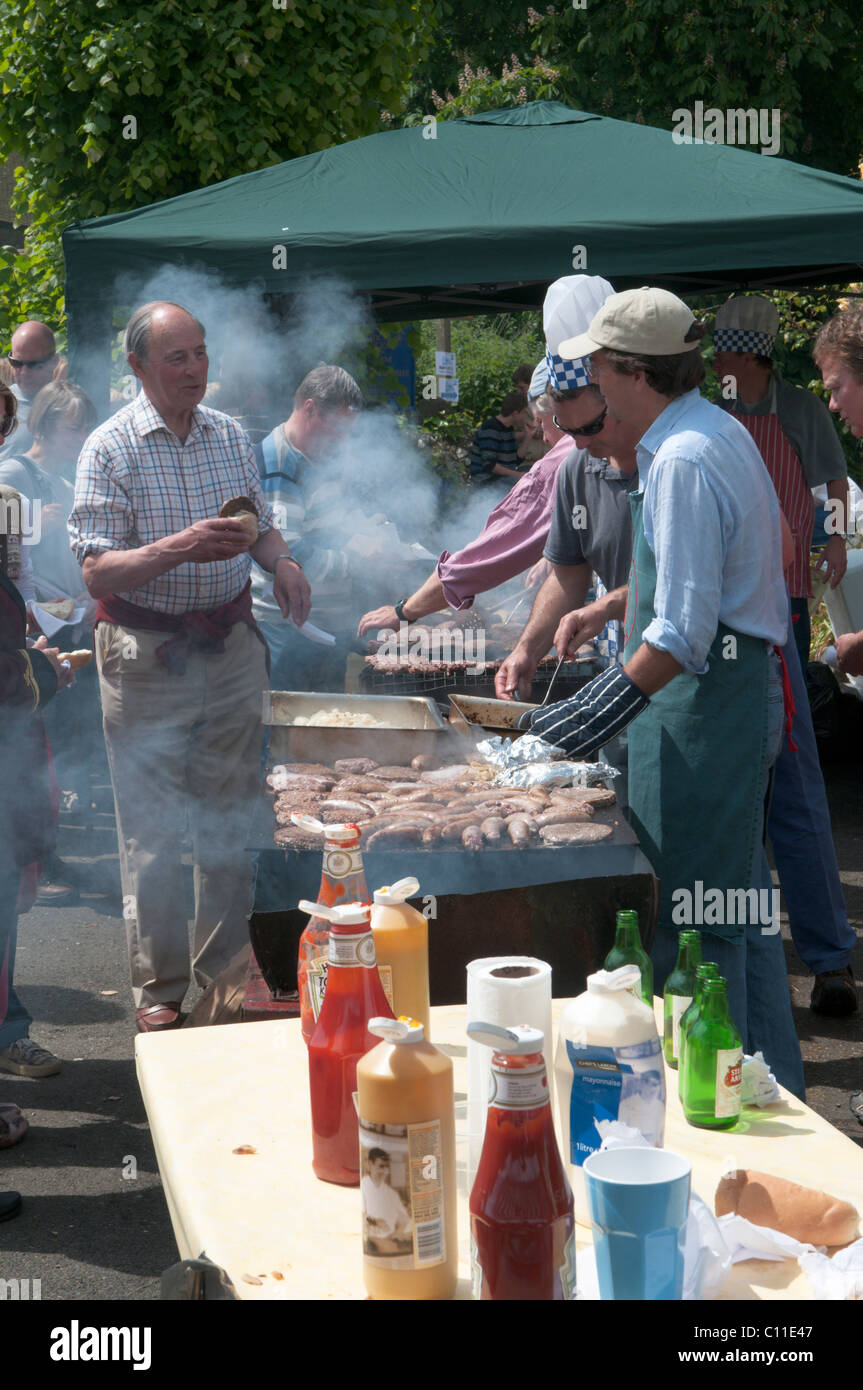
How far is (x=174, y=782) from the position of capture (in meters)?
4.53

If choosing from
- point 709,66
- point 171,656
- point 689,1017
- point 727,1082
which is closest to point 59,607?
point 171,656

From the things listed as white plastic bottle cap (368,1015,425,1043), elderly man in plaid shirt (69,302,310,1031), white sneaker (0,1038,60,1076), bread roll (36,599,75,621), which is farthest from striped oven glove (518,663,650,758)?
bread roll (36,599,75,621)

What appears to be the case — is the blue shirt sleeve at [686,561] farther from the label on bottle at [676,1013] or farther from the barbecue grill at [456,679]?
the barbecue grill at [456,679]

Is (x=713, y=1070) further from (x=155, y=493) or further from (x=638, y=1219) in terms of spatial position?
(x=155, y=493)

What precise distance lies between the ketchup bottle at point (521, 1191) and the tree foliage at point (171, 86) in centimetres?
807

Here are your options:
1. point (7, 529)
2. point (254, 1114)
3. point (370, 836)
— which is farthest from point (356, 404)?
point (254, 1114)

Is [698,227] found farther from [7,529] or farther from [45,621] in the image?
[45,621]

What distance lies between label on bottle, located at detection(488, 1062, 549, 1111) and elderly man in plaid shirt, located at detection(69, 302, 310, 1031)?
3051mm

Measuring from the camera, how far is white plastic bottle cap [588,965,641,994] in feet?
5.54

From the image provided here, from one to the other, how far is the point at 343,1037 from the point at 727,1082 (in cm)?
59

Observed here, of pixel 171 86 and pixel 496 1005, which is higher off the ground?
pixel 171 86

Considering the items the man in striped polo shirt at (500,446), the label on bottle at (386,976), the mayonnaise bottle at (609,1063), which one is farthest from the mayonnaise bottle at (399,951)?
the man in striped polo shirt at (500,446)

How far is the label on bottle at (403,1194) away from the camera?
1.44 m

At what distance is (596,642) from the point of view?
220 inches
